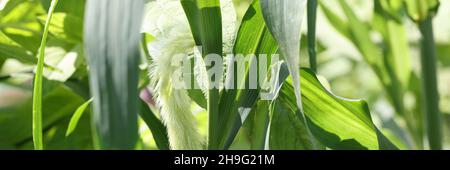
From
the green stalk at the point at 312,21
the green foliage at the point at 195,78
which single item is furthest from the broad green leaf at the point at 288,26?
the green stalk at the point at 312,21

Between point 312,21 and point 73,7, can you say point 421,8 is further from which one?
point 73,7

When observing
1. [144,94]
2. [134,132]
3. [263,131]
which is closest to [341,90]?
[144,94]

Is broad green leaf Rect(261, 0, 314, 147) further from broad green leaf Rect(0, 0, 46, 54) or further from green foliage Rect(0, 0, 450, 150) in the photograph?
broad green leaf Rect(0, 0, 46, 54)

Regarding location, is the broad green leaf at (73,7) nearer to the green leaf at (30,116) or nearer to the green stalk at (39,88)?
the green leaf at (30,116)

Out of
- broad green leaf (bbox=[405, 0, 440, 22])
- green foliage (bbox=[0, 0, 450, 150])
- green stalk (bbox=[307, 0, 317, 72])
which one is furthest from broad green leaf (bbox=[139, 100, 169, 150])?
broad green leaf (bbox=[405, 0, 440, 22])

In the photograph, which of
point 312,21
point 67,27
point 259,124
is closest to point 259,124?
point 259,124
